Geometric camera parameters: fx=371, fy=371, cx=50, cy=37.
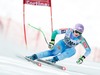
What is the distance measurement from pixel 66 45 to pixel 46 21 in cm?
44

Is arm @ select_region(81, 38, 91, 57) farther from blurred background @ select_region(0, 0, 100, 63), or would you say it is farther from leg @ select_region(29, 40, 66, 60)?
leg @ select_region(29, 40, 66, 60)

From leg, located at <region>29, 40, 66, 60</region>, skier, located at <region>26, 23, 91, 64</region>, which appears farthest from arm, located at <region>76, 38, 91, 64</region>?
leg, located at <region>29, 40, 66, 60</region>

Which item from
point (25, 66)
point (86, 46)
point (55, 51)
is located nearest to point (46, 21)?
point (55, 51)

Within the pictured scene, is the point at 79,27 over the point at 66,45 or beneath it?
over

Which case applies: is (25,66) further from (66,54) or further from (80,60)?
(80,60)

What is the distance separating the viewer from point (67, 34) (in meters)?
3.28

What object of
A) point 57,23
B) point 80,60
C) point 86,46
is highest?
point 57,23

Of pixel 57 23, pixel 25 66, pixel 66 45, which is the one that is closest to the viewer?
pixel 25 66

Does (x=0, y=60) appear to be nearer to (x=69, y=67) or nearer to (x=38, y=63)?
(x=38, y=63)

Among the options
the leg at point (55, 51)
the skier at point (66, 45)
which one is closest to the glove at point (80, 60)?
the skier at point (66, 45)

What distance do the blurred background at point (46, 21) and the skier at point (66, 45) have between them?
0.05m

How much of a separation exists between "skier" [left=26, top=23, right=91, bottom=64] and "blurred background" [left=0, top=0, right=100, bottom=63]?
0.05 m

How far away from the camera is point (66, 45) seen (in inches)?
130

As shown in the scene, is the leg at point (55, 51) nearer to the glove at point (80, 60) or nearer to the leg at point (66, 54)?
the leg at point (66, 54)
